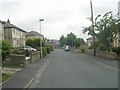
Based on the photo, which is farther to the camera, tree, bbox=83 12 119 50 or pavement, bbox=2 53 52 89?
tree, bbox=83 12 119 50

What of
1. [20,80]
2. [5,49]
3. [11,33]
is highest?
[11,33]

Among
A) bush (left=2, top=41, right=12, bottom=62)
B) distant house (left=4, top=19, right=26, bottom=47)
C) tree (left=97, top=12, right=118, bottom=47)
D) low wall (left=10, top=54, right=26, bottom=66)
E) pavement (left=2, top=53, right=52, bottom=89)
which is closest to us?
pavement (left=2, top=53, right=52, bottom=89)

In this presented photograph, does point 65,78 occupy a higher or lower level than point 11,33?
lower

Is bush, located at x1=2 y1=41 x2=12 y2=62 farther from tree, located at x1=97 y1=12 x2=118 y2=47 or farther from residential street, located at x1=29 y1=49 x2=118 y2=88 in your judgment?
tree, located at x1=97 y1=12 x2=118 y2=47

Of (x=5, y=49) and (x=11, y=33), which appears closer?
(x=5, y=49)

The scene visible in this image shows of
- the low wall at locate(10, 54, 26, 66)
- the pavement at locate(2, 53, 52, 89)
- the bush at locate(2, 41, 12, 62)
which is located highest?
the bush at locate(2, 41, 12, 62)

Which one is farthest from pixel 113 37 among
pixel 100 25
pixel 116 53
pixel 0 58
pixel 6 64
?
pixel 0 58

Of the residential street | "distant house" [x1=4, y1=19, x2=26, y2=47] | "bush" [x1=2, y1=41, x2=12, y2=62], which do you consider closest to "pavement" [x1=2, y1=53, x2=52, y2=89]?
the residential street

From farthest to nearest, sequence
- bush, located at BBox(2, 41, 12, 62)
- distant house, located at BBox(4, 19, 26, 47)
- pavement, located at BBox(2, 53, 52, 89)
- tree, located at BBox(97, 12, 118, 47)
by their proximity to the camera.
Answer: distant house, located at BBox(4, 19, 26, 47), tree, located at BBox(97, 12, 118, 47), bush, located at BBox(2, 41, 12, 62), pavement, located at BBox(2, 53, 52, 89)

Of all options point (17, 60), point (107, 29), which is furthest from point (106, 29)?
point (17, 60)

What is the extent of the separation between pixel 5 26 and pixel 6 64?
161ft

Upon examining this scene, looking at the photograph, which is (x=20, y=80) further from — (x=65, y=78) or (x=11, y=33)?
(x=11, y=33)

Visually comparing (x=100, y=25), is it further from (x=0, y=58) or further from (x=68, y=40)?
(x=68, y=40)

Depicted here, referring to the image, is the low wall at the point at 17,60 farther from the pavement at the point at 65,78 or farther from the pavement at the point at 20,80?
the pavement at the point at 20,80
